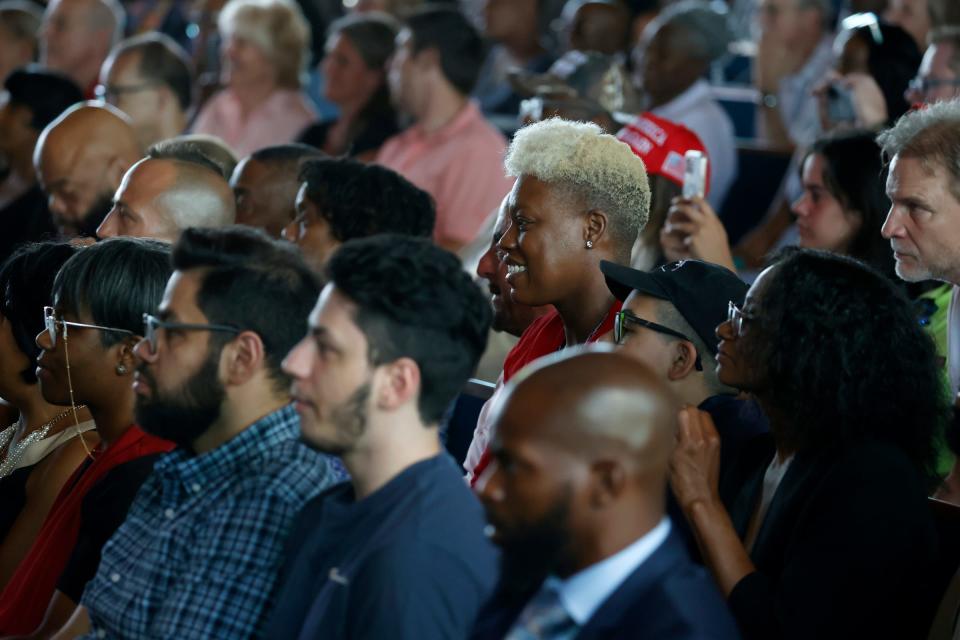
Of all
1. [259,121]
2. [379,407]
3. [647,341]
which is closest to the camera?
[379,407]

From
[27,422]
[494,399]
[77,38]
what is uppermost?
[494,399]

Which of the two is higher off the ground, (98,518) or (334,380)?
(334,380)

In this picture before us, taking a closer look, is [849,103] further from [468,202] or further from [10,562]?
[10,562]

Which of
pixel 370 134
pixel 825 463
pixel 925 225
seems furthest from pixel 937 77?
pixel 370 134

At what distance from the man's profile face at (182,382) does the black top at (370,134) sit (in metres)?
4.01

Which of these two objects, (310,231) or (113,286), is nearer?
(113,286)

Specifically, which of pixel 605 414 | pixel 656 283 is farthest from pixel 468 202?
pixel 605 414

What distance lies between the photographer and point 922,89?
4879 millimetres

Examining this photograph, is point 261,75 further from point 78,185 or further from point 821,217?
point 821,217

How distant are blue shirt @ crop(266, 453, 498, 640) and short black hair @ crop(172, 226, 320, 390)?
1.37ft

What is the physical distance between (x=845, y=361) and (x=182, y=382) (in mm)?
1204

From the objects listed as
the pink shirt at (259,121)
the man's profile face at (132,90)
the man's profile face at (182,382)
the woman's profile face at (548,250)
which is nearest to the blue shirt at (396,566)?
the man's profile face at (182,382)

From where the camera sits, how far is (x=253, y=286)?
2641 millimetres

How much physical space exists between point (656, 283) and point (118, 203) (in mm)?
1975
